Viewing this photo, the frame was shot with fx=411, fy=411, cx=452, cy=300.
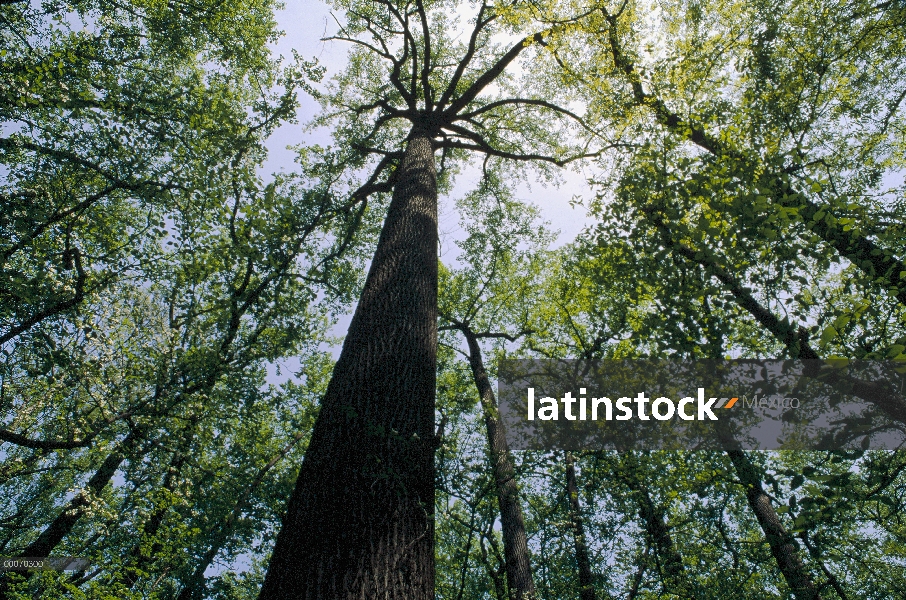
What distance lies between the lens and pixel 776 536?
4027 millimetres

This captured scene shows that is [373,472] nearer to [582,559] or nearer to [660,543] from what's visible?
[582,559]

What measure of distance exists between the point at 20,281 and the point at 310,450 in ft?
16.1

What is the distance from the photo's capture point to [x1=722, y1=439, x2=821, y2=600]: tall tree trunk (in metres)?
3.97

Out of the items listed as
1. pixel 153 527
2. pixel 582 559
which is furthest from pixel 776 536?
pixel 153 527

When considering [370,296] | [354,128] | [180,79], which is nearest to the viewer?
[370,296]

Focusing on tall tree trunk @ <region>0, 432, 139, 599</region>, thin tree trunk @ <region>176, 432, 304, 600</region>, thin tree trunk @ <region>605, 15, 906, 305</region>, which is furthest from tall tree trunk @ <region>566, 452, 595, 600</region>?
tall tree trunk @ <region>0, 432, 139, 599</region>

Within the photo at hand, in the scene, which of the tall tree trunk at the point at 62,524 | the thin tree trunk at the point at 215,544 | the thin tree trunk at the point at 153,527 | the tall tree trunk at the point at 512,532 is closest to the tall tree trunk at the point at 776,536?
the tall tree trunk at the point at 512,532

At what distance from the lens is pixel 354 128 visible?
1053cm

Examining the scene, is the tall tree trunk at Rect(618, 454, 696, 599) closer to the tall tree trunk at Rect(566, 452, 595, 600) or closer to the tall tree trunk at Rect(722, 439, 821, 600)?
the tall tree trunk at Rect(566, 452, 595, 600)

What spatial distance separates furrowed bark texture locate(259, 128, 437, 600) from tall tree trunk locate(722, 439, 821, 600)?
2.90 meters

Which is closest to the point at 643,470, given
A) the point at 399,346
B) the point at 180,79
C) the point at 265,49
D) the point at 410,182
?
the point at 399,346

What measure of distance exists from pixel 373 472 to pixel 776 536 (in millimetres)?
4211

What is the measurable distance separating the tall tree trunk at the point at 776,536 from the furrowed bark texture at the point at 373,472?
9.52ft

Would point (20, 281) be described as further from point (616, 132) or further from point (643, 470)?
point (616, 132)
